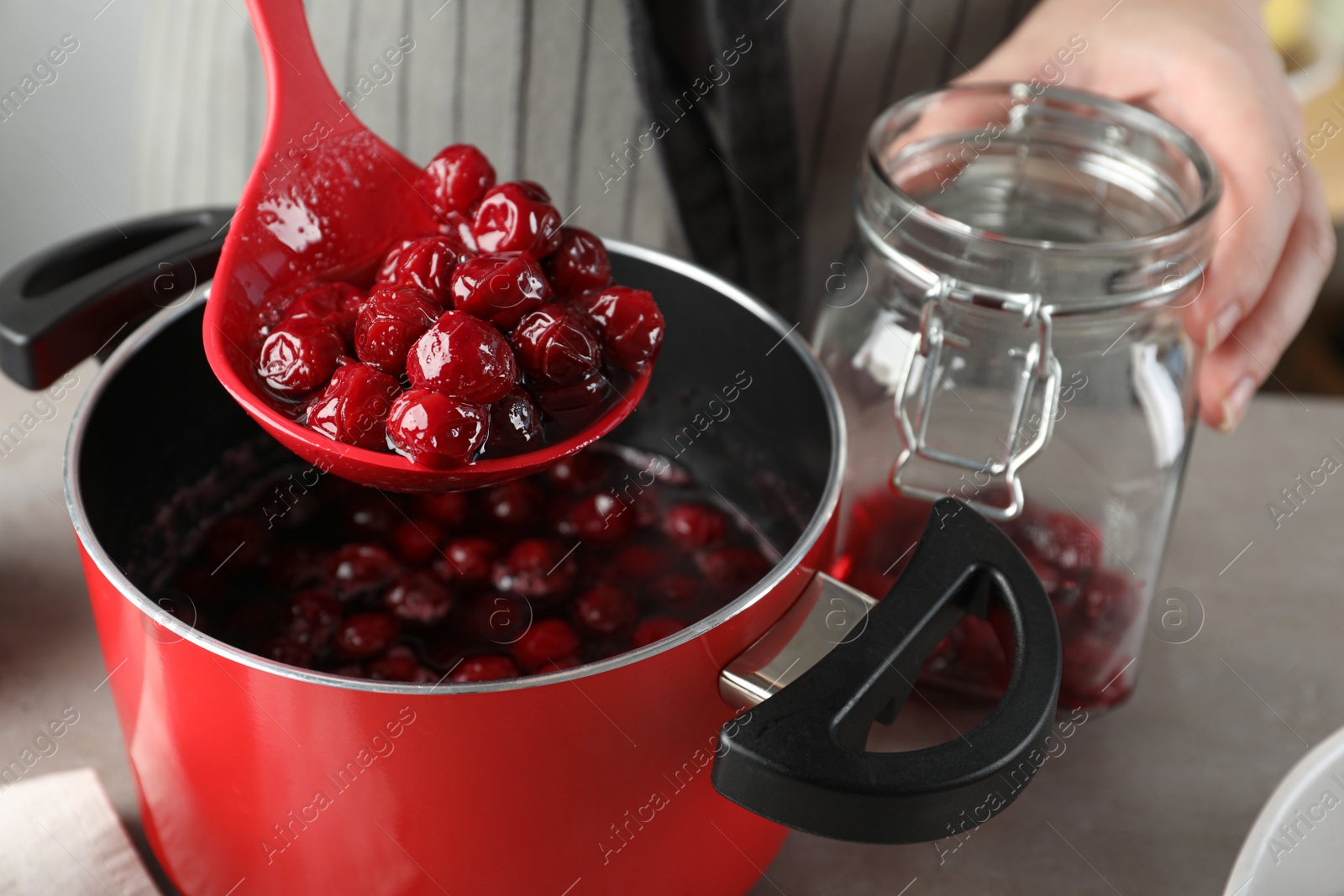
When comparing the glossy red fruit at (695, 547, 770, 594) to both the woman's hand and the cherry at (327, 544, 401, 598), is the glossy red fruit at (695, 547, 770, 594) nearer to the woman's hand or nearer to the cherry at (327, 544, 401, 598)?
the cherry at (327, 544, 401, 598)

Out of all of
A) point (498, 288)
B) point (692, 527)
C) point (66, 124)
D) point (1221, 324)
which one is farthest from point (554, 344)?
point (66, 124)

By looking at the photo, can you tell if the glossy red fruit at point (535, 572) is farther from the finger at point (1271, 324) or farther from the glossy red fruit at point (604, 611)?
the finger at point (1271, 324)

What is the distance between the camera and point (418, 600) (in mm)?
702

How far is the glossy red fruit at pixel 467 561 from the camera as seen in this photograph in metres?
0.74

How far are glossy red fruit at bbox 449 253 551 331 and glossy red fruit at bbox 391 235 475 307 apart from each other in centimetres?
1

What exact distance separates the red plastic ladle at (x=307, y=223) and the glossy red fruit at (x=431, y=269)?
0.10 meters

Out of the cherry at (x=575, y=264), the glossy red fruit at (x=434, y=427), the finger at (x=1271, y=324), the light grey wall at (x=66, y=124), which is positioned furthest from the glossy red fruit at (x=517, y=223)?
the light grey wall at (x=66, y=124)

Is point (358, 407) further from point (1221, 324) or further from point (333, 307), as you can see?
point (1221, 324)

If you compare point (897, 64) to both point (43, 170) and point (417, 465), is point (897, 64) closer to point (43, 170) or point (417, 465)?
point (417, 465)

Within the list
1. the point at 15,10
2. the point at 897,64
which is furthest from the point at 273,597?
the point at 15,10

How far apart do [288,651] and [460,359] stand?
245 millimetres

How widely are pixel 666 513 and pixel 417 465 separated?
0.28 metres

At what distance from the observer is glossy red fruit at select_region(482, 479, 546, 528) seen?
0.79m

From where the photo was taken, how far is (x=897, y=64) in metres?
1.01
